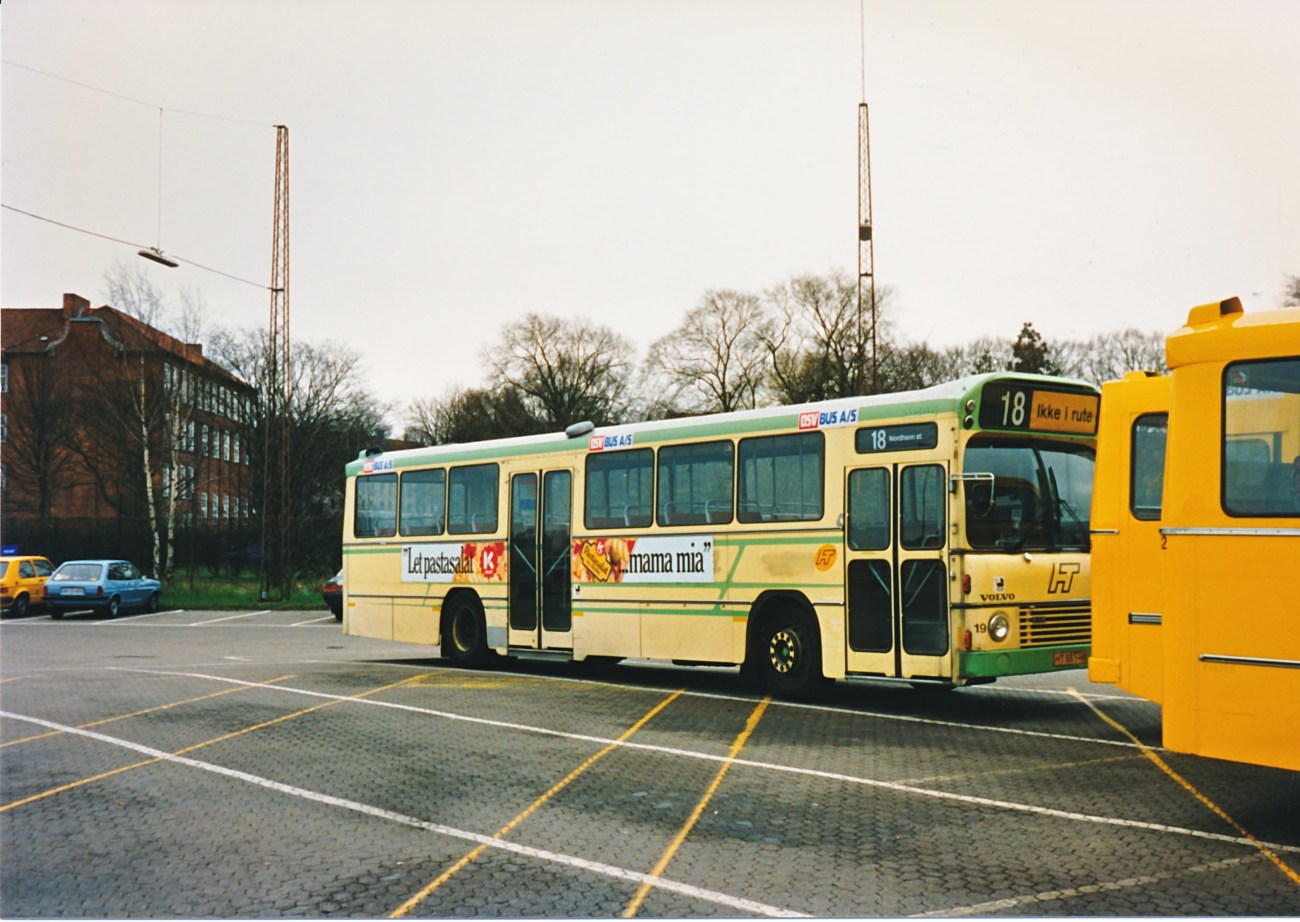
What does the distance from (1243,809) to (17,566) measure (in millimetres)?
36224

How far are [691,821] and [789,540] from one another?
6.00 meters

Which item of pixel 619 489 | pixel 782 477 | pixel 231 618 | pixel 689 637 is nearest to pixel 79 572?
pixel 231 618

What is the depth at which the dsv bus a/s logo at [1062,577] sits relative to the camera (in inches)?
480

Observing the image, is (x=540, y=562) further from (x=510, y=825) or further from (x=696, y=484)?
(x=510, y=825)

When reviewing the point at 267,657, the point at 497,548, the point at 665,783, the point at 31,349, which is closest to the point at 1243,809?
the point at 665,783

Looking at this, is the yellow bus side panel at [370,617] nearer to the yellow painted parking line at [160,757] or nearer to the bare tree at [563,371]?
the yellow painted parking line at [160,757]

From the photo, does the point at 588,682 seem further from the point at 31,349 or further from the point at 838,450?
the point at 31,349

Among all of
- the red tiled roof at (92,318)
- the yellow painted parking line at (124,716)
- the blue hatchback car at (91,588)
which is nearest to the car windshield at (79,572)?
the blue hatchback car at (91,588)

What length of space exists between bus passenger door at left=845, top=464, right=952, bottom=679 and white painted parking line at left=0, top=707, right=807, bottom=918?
19.2ft

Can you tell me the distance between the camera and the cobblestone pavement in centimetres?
629

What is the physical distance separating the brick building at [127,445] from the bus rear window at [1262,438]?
155ft

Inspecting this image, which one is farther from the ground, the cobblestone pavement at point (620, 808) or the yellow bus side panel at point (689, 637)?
the yellow bus side panel at point (689, 637)

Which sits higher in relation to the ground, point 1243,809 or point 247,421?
point 247,421

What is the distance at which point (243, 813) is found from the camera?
823 centimetres
